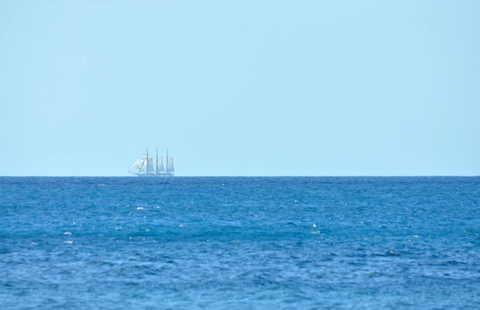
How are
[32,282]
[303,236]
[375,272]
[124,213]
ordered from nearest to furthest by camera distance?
[32,282]
[375,272]
[303,236]
[124,213]

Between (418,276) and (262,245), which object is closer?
(418,276)

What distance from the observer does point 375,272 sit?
31.0 m

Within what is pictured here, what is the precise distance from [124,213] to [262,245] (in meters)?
30.8

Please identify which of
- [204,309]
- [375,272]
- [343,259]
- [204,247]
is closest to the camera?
[204,309]

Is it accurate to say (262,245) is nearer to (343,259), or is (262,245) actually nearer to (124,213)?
(343,259)

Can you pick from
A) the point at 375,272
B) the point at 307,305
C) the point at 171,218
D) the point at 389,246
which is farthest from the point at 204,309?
the point at 171,218

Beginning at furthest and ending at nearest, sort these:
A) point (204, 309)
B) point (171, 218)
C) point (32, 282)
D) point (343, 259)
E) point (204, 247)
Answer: point (171, 218), point (204, 247), point (343, 259), point (32, 282), point (204, 309)

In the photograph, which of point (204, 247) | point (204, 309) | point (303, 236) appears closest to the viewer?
point (204, 309)

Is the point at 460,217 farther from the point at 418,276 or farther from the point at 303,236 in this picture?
the point at 418,276

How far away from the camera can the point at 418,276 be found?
30.0 metres

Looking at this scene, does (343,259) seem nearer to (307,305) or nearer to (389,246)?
(389,246)

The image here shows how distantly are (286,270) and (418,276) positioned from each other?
6.31 meters

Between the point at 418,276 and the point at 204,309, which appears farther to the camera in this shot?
the point at 418,276

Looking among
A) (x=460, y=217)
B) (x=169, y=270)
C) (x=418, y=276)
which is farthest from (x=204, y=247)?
(x=460, y=217)
